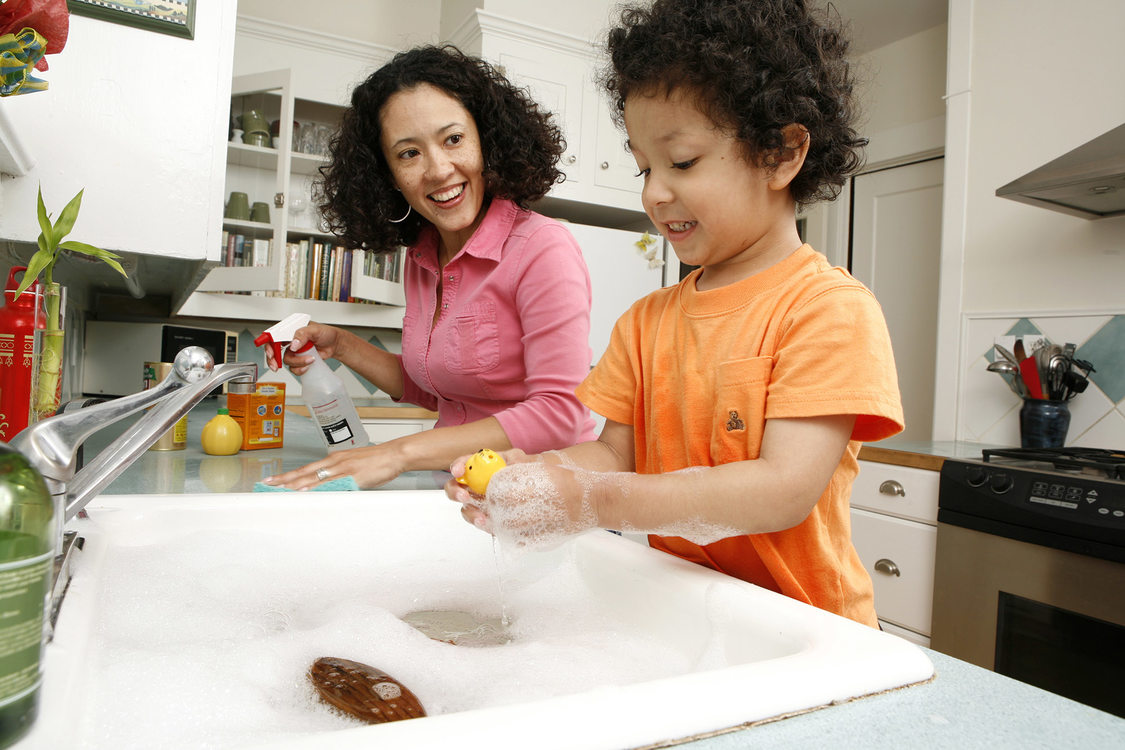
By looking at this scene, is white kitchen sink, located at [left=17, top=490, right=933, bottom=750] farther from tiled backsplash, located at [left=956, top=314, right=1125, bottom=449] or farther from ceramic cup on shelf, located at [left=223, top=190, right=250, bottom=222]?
ceramic cup on shelf, located at [left=223, top=190, right=250, bottom=222]

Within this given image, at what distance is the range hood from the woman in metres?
1.24

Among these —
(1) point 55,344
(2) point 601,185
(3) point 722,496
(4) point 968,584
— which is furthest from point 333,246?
(3) point 722,496

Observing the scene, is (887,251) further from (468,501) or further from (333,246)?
(468,501)

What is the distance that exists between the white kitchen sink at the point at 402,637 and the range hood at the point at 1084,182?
5.44ft

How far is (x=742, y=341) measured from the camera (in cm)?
73

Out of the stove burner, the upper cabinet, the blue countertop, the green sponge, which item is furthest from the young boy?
the upper cabinet

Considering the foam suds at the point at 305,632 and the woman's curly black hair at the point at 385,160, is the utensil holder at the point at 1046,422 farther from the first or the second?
the foam suds at the point at 305,632

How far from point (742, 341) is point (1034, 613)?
1.34m

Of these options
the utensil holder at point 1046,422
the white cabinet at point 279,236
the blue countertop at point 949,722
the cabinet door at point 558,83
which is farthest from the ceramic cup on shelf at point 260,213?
the blue countertop at point 949,722

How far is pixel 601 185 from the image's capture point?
126 inches

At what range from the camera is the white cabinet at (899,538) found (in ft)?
6.30

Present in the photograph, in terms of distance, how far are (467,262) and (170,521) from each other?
673mm

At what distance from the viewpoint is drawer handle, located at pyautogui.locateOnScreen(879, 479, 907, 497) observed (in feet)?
6.55

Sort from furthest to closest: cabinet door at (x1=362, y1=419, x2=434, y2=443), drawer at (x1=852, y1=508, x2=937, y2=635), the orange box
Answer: cabinet door at (x1=362, y1=419, x2=434, y2=443)
drawer at (x1=852, y1=508, x2=937, y2=635)
the orange box
